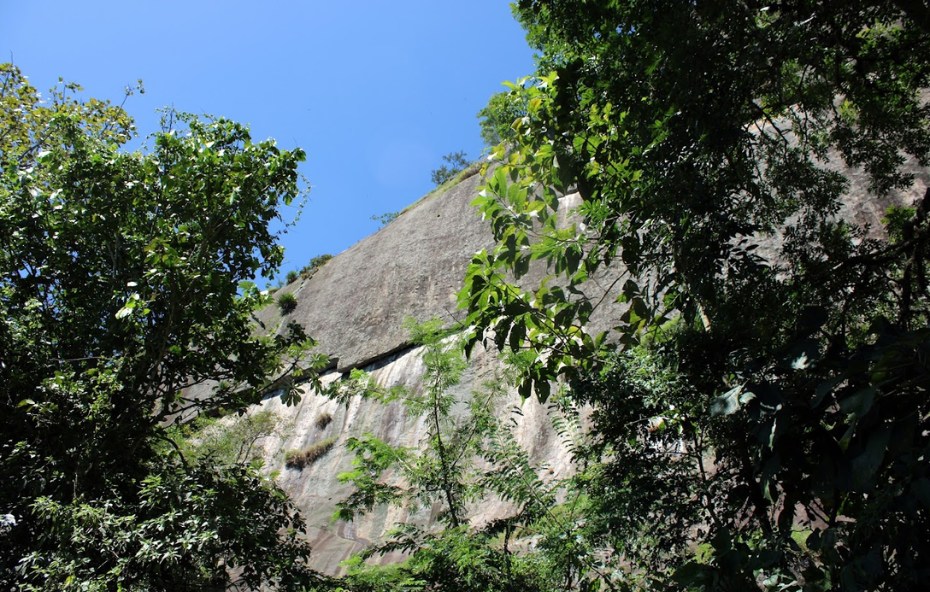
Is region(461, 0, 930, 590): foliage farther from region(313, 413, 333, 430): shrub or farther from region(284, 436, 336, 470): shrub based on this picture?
region(313, 413, 333, 430): shrub

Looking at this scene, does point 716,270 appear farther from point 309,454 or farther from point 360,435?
point 309,454

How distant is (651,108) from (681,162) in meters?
0.40

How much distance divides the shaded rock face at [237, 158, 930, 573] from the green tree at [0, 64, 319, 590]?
11.3 ft

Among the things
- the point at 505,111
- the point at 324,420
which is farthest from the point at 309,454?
the point at 505,111

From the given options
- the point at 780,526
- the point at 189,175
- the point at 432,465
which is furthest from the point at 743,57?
the point at 189,175

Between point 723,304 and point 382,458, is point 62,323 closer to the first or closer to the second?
point 382,458

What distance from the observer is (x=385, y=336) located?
16812 mm

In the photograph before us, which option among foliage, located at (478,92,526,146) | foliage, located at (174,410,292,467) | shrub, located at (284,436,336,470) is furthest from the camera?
shrub, located at (284,436,336,470)

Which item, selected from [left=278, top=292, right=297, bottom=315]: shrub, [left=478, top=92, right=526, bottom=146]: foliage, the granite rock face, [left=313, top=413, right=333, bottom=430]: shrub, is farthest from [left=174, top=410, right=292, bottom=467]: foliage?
[left=478, top=92, right=526, bottom=146]: foliage

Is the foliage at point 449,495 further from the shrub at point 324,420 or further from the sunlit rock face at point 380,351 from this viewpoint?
the shrub at point 324,420

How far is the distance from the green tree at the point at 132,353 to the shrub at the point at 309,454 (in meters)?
7.96

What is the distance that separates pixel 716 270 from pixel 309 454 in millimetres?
13072

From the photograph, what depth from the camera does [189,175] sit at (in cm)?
656

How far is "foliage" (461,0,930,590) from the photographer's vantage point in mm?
2209
